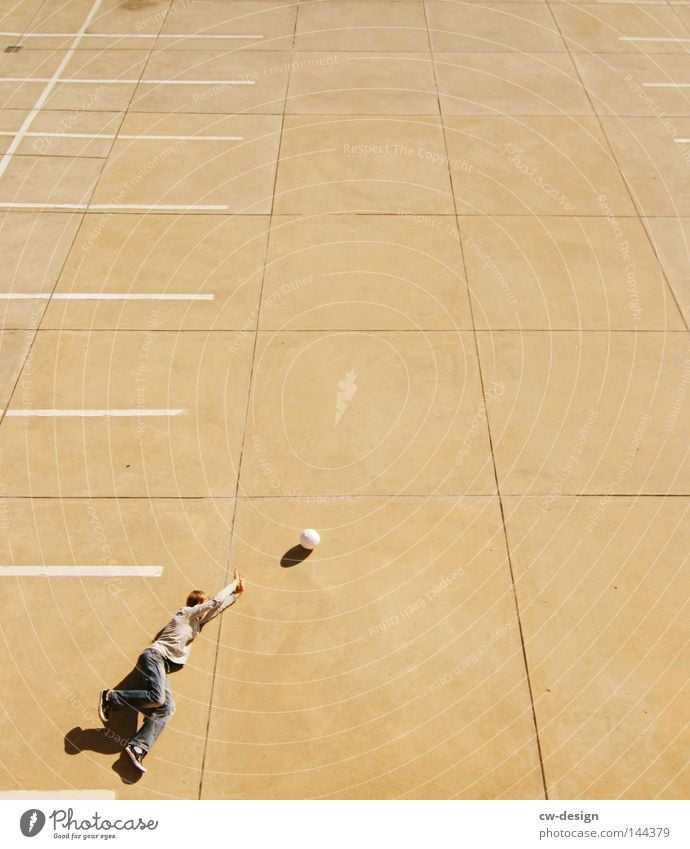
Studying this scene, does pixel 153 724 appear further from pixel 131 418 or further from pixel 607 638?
pixel 607 638

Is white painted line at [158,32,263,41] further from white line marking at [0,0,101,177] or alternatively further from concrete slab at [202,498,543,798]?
concrete slab at [202,498,543,798]

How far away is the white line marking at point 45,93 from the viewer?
1478cm

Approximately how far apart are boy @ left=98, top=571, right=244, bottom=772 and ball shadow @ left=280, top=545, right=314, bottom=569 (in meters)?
0.63

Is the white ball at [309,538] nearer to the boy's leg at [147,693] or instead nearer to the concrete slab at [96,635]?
the concrete slab at [96,635]

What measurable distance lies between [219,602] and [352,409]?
3165 millimetres

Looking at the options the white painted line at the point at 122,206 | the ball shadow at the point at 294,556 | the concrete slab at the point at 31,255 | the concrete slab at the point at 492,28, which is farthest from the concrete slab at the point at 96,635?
the concrete slab at the point at 492,28

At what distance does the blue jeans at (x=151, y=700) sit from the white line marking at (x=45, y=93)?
9.78m

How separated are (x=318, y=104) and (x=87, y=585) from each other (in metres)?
10.4

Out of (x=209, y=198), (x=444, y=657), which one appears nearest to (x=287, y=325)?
(x=209, y=198)

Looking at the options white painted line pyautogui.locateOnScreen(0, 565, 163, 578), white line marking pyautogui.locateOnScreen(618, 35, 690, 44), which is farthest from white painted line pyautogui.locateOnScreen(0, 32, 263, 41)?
white painted line pyautogui.locateOnScreen(0, 565, 163, 578)

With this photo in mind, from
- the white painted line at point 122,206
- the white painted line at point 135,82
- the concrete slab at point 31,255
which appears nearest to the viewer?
the concrete slab at point 31,255

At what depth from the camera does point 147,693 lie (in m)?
7.92
